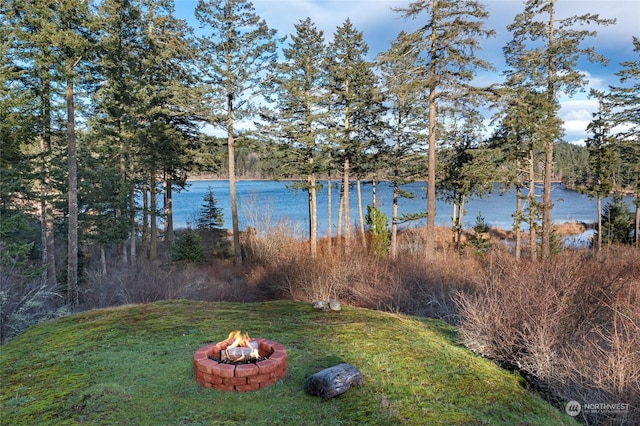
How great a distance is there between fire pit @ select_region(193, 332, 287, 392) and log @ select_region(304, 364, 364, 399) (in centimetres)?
45

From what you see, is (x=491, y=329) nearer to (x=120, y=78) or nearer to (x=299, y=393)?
(x=299, y=393)

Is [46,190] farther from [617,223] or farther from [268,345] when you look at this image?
[617,223]

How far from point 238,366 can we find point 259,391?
0.36 meters

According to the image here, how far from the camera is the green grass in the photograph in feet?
12.4

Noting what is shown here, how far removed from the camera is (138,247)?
976 inches

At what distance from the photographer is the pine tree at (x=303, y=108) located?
17922 millimetres

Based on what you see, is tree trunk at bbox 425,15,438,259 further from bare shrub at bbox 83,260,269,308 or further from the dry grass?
bare shrub at bbox 83,260,269,308

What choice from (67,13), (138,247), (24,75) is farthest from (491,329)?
(138,247)

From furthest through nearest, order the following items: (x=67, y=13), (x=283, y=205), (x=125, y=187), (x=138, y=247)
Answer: (x=283, y=205) → (x=138, y=247) → (x=125, y=187) → (x=67, y=13)

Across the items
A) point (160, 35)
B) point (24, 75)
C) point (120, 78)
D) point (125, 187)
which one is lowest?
point (125, 187)

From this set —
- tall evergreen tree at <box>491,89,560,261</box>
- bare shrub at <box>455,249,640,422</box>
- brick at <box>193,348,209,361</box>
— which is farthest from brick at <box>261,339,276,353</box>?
tall evergreen tree at <box>491,89,560,261</box>

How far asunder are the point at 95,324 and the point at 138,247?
63.6 feet

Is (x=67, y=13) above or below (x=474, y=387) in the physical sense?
above

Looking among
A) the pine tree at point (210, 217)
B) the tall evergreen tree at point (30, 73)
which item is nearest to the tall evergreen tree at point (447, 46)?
the tall evergreen tree at point (30, 73)
